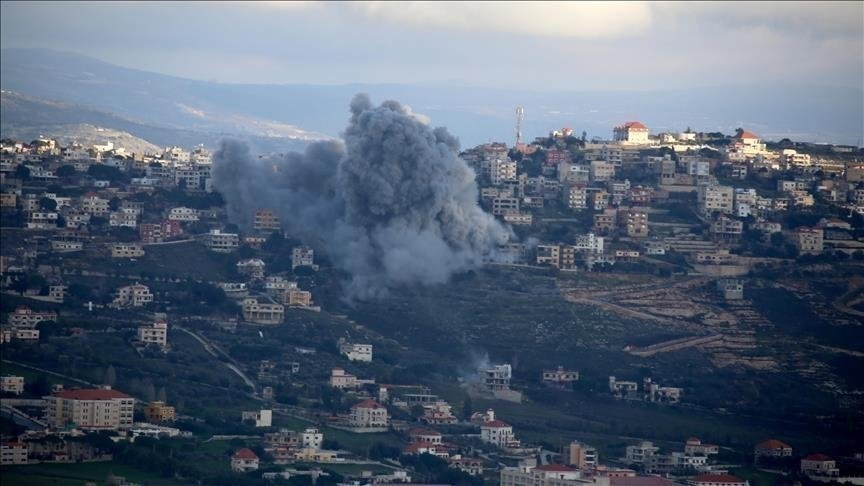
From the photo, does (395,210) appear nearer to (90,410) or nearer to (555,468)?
(90,410)

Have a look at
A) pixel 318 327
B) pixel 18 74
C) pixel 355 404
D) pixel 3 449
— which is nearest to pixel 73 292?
pixel 318 327

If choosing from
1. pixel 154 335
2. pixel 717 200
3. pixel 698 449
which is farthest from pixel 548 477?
pixel 717 200

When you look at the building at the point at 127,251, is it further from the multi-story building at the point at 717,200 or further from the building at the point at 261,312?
the multi-story building at the point at 717,200

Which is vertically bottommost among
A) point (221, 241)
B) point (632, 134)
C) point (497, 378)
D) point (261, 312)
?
point (497, 378)

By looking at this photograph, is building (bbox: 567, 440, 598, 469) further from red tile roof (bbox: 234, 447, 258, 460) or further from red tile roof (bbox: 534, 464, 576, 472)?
red tile roof (bbox: 234, 447, 258, 460)

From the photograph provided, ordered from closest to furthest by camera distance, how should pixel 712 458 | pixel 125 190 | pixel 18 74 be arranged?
pixel 712 458, pixel 125 190, pixel 18 74

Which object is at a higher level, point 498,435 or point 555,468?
point 555,468

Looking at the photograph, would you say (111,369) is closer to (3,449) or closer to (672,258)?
(3,449)
